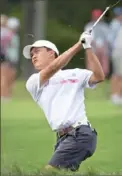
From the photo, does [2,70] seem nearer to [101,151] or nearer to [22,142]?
[22,142]

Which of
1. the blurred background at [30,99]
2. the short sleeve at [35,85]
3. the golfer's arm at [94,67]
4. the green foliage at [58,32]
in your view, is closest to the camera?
the golfer's arm at [94,67]

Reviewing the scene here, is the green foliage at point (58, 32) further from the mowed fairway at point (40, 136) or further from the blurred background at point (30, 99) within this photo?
the mowed fairway at point (40, 136)

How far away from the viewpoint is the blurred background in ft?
38.4

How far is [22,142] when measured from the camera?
Answer: 1303 centimetres

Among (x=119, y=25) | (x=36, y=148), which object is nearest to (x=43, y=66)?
(x=36, y=148)

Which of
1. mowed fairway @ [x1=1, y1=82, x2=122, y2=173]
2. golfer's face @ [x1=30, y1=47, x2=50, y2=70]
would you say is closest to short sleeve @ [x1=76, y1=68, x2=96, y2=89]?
golfer's face @ [x1=30, y1=47, x2=50, y2=70]

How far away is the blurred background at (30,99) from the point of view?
11.7 m

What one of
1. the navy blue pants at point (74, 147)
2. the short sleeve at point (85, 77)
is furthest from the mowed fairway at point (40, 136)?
the short sleeve at point (85, 77)

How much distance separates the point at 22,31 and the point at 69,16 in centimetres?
198

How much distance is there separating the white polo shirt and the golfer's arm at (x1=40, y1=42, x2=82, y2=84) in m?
0.10

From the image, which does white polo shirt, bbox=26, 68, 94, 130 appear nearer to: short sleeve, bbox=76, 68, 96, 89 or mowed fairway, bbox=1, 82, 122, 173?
short sleeve, bbox=76, 68, 96, 89

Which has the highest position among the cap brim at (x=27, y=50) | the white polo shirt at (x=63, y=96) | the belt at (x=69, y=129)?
the cap brim at (x=27, y=50)

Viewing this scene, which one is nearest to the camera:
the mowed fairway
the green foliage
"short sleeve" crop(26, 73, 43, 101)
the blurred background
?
"short sleeve" crop(26, 73, 43, 101)

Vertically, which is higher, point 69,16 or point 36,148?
point 69,16
